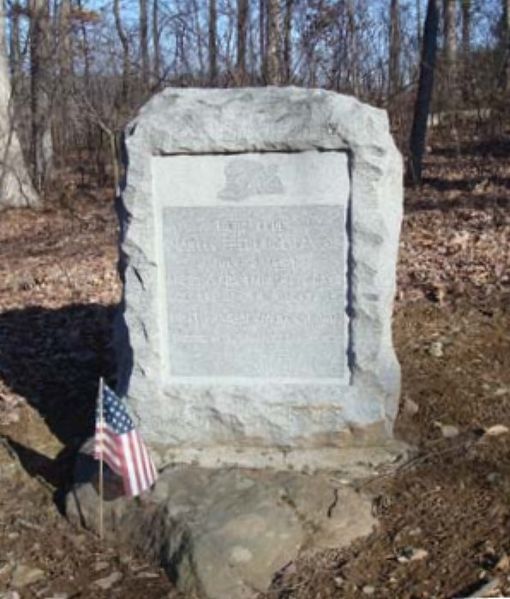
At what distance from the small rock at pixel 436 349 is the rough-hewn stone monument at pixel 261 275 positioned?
1126 millimetres

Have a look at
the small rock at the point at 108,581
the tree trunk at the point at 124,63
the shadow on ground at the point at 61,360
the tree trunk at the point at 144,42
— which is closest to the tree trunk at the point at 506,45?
the tree trunk at the point at 144,42

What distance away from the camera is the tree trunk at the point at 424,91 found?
1216 centimetres

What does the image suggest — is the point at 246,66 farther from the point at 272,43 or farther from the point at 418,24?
the point at 418,24

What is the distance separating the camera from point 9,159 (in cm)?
1323

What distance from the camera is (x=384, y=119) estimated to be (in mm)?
4246

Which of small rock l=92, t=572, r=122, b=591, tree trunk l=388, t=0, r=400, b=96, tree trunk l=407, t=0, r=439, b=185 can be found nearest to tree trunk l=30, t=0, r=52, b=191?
tree trunk l=388, t=0, r=400, b=96

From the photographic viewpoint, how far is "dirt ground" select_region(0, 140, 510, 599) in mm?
3635

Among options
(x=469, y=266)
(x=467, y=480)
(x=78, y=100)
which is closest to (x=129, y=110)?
(x=78, y=100)

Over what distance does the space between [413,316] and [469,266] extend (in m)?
1.25

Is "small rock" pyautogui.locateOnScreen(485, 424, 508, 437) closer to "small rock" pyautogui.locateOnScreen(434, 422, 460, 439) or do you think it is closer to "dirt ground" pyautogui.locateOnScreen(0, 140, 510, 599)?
"dirt ground" pyautogui.locateOnScreen(0, 140, 510, 599)

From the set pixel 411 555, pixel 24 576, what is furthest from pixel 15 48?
pixel 411 555

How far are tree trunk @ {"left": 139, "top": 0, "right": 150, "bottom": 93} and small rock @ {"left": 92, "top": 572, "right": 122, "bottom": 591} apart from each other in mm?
11262

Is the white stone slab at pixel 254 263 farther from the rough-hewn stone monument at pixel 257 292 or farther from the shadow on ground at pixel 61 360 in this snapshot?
the shadow on ground at pixel 61 360

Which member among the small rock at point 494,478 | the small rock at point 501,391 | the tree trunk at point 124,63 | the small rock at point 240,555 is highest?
the tree trunk at point 124,63
